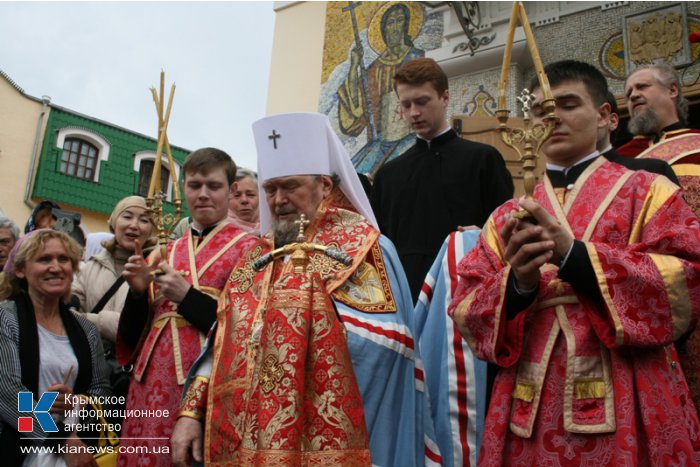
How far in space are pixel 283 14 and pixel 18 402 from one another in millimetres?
11643

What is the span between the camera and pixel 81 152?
18422 millimetres

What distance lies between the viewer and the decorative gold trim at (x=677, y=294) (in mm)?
2141

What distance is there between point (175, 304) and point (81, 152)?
54.2ft

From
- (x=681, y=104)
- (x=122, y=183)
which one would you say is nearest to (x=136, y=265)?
(x=681, y=104)

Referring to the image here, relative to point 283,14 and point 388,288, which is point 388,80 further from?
point 388,288

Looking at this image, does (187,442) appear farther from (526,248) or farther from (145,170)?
(145,170)

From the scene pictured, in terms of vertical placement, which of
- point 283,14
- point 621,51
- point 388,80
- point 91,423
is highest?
point 283,14

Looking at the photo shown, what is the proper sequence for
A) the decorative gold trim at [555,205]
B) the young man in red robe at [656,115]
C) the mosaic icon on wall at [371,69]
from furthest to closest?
the mosaic icon on wall at [371,69]
the young man in red robe at [656,115]
the decorative gold trim at [555,205]

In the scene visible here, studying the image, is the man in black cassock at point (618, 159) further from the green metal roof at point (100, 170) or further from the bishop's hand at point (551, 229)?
the green metal roof at point (100, 170)

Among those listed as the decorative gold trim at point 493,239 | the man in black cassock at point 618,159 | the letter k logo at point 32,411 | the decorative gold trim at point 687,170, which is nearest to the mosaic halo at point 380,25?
the decorative gold trim at point 687,170

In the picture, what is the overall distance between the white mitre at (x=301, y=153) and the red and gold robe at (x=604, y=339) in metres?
1.01

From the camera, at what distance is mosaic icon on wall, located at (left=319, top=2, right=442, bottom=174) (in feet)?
32.8

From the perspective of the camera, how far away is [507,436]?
2330 mm

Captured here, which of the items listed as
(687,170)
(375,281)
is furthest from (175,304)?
(687,170)
